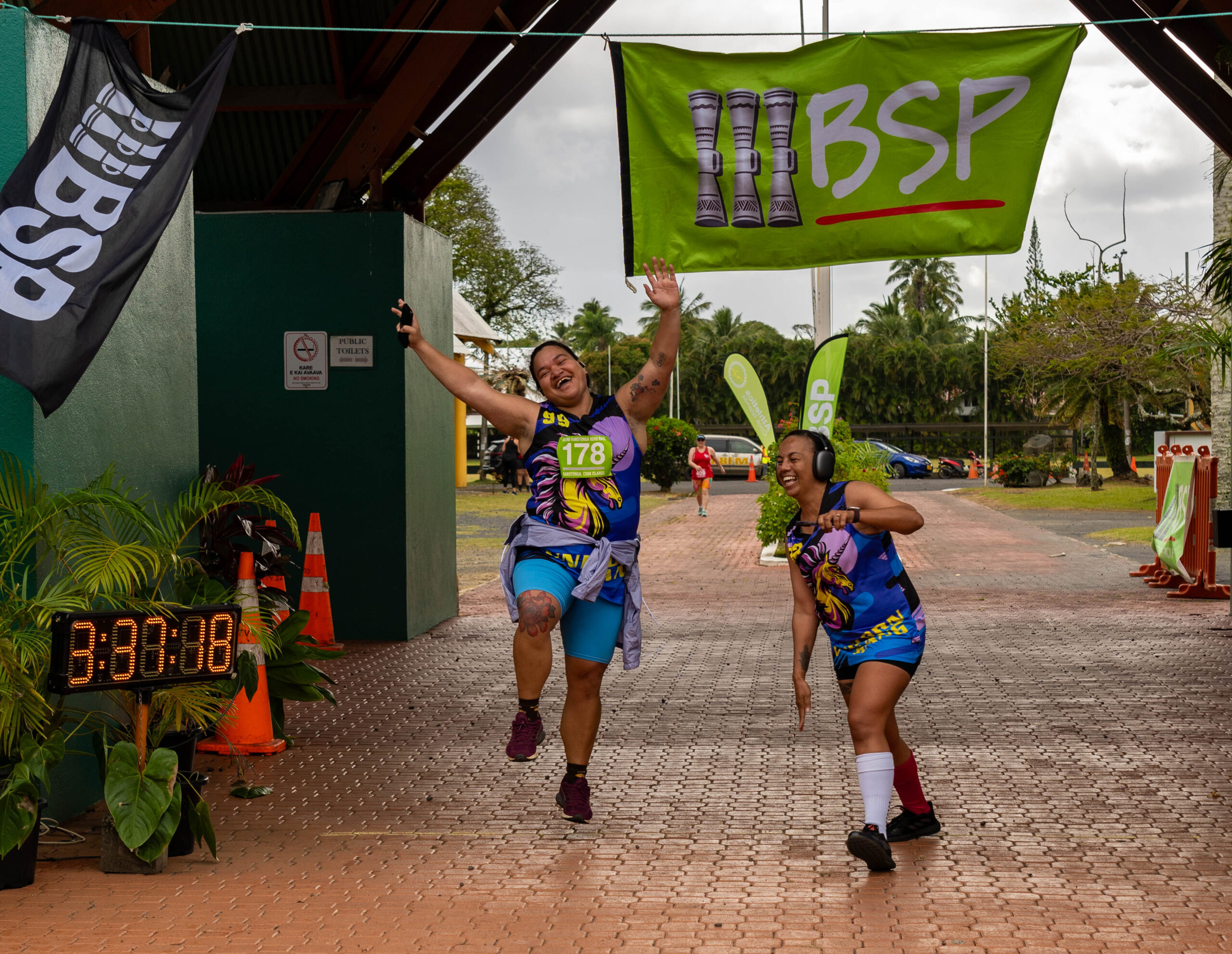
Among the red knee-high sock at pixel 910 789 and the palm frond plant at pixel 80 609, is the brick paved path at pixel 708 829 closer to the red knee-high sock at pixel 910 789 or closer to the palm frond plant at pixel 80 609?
the red knee-high sock at pixel 910 789

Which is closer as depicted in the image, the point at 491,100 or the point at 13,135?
the point at 13,135

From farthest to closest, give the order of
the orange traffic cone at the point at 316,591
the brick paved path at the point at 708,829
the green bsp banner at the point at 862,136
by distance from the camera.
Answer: the orange traffic cone at the point at 316,591 → the green bsp banner at the point at 862,136 → the brick paved path at the point at 708,829

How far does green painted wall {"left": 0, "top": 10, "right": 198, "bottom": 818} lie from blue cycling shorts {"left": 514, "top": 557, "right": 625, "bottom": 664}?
2.10 meters

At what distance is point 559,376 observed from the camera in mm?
5484

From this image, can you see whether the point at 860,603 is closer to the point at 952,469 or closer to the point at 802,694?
the point at 802,694

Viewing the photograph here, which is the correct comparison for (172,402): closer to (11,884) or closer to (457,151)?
(11,884)

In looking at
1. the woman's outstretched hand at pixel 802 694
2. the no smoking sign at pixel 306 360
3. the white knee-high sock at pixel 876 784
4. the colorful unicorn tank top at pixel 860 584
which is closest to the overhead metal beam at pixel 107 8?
the colorful unicorn tank top at pixel 860 584

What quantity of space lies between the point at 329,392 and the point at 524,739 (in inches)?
256

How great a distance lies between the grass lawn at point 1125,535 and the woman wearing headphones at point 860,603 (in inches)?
691

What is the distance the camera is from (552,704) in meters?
8.47

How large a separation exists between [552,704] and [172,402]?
307 centimetres

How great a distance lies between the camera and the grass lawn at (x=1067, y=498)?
3142 cm

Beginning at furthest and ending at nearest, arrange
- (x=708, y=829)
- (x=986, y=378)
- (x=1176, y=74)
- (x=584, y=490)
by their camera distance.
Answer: (x=986, y=378)
(x=1176, y=74)
(x=708, y=829)
(x=584, y=490)

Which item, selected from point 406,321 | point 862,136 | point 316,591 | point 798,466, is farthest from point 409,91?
point 798,466
